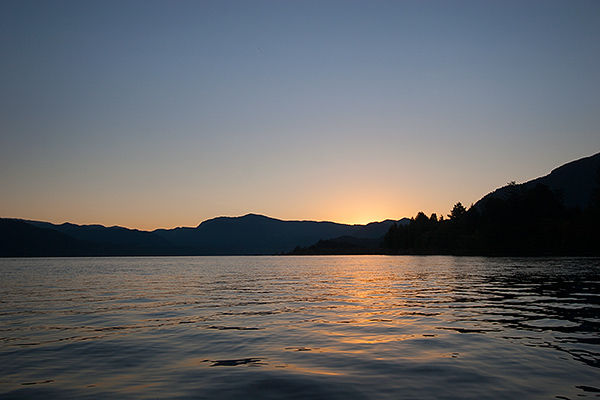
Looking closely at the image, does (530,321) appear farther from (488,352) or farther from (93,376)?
(93,376)

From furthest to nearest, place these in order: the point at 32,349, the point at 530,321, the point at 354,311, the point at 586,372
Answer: the point at 354,311 → the point at 530,321 → the point at 32,349 → the point at 586,372

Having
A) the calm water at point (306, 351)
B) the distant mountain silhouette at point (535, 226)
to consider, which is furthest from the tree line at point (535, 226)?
the calm water at point (306, 351)

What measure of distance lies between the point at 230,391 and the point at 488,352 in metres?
9.02

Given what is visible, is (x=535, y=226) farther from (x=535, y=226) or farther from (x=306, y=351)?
(x=306, y=351)

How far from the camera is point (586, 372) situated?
11.9 m

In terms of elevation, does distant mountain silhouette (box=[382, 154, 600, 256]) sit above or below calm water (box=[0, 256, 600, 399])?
above

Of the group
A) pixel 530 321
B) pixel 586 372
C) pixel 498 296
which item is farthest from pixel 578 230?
pixel 586 372

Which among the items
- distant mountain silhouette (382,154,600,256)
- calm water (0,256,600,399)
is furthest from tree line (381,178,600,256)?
calm water (0,256,600,399)

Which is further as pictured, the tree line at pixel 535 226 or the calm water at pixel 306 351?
the tree line at pixel 535 226

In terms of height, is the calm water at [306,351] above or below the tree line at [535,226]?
below

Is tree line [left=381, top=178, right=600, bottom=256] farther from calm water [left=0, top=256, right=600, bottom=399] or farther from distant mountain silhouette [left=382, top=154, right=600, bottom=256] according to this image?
calm water [left=0, top=256, right=600, bottom=399]

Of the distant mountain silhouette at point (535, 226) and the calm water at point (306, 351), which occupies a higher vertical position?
the distant mountain silhouette at point (535, 226)

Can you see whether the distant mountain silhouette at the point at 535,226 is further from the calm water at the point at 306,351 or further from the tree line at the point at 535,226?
the calm water at the point at 306,351

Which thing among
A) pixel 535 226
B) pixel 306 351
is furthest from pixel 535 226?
pixel 306 351
